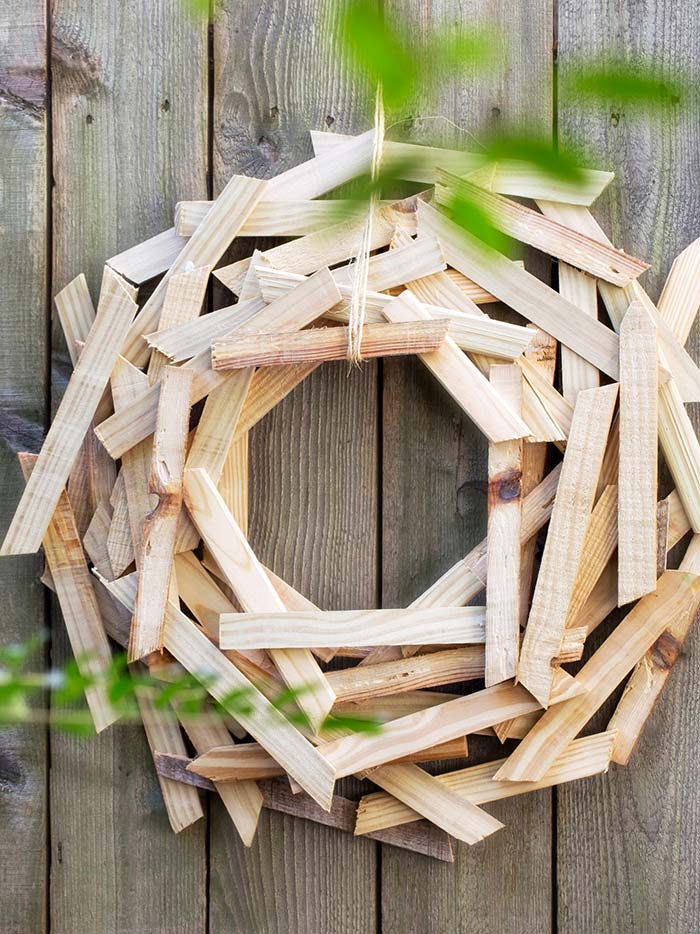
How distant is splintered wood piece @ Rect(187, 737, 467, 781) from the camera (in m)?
0.73

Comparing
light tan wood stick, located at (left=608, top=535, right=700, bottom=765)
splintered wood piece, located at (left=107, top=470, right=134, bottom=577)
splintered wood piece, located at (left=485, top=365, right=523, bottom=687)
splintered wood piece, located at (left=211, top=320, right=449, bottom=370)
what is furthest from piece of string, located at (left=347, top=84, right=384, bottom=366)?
light tan wood stick, located at (left=608, top=535, right=700, bottom=765)

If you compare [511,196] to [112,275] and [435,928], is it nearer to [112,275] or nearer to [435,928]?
[112,275]

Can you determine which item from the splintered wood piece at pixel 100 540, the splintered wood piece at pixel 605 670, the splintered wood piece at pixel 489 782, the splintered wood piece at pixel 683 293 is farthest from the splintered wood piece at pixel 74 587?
the splintered wood piece at pixel 683 293

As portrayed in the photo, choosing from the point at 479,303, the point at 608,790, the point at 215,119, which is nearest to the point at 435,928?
the point at 608,790

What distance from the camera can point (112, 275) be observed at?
2.47ft

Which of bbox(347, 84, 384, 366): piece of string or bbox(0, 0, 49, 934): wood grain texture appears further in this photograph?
bbox(0, 0, 49, 934): wood grain texture

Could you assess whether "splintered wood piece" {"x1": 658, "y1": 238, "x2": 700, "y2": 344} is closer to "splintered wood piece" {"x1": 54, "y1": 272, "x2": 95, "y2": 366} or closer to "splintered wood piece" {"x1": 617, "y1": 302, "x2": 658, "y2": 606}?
"splintered wood piece" {"x1": 617, "y1": 302, "x2": 658, "y2": 606}

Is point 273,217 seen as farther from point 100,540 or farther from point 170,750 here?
point 170,750

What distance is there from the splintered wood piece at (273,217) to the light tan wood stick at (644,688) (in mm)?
404

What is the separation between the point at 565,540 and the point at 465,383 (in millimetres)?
143

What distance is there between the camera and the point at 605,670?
0.73m

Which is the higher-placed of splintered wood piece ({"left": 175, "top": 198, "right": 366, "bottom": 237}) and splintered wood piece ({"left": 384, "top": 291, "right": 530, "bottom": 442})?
splintered wood piece ({"left": 175, "top": 198, "right": 366, "bottom": 237})

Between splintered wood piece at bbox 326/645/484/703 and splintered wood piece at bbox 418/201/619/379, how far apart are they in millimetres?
253

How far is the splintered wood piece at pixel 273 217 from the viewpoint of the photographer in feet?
2.40
